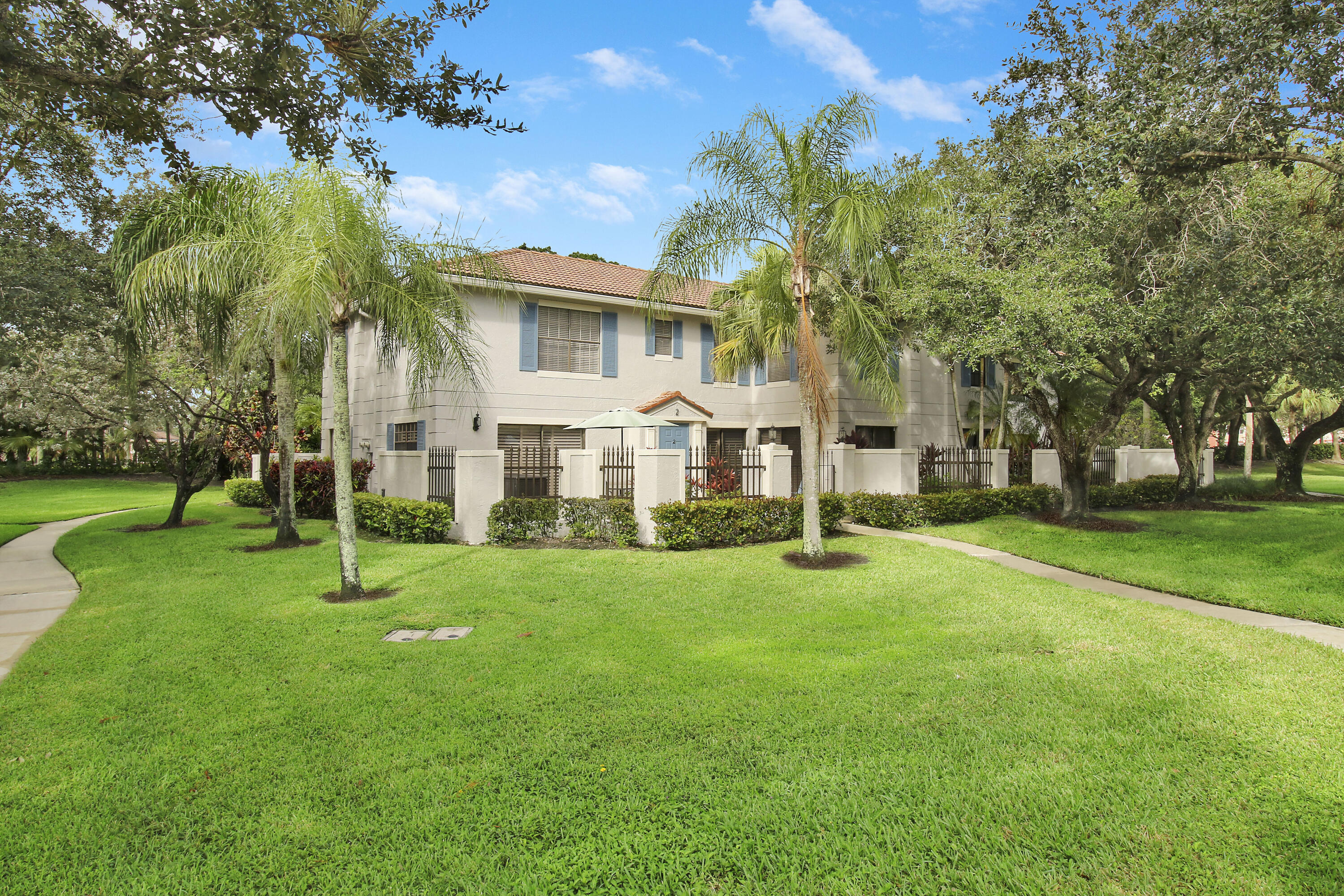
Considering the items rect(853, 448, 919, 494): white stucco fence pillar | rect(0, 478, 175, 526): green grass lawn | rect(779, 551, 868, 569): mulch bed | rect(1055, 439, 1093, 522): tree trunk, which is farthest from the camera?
rect(0, 478, 175, 526): green grass lawn

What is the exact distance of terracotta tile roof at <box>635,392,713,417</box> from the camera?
1766 centimetres

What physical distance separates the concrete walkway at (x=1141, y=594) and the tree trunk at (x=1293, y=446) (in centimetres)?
1390

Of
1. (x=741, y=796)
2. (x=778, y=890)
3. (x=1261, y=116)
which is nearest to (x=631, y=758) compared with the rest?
(x=741, y=796)

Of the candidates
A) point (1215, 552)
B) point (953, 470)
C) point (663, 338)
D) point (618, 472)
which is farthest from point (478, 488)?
point (1215, 552)

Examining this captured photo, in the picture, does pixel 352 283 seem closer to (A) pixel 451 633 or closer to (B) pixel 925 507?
(A) pixel 451 633

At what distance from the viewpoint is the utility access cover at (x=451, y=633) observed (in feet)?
22.9

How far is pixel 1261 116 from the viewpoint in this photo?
297 inches

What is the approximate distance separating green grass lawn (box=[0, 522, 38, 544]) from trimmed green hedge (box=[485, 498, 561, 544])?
10650 mm

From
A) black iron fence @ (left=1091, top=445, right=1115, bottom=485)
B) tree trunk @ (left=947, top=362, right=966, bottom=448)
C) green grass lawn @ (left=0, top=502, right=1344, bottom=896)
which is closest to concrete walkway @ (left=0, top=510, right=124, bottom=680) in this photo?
green grass lawn @ (left=0, top=502, right=1344, bottom=896)

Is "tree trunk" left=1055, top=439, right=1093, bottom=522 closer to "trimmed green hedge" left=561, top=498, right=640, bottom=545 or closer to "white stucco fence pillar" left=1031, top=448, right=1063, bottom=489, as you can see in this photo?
"white stucco fence pillar" left=1031, top=448, right=1063, bottom=489

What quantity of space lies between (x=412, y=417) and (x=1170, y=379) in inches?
814

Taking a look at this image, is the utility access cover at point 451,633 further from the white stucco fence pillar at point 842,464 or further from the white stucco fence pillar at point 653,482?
the white stucco fence pillar at point 842,464

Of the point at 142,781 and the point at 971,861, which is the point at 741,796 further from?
the point at 142,781

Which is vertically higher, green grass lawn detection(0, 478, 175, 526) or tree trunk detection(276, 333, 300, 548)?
tree trunk detection(276, 333, 300, 548)
